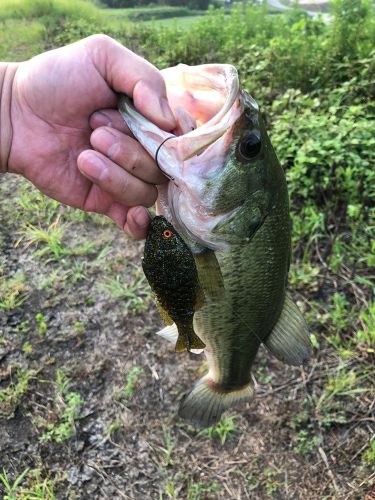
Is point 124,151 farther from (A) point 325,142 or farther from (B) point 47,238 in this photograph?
(A) point 325,142

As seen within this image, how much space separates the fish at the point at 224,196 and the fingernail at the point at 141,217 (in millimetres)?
57

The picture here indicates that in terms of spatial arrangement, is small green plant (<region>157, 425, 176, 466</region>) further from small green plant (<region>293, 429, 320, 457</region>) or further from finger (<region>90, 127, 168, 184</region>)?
finger (<region>90, 127, 168, 184</region>)

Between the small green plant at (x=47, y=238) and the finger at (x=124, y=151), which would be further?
the small green plant at (x=47, y=238)

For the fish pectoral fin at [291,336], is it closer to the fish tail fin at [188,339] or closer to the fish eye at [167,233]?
the fish tail fin at [188,339]

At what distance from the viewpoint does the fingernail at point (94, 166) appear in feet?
5.05

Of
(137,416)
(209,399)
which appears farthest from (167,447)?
(209,399)

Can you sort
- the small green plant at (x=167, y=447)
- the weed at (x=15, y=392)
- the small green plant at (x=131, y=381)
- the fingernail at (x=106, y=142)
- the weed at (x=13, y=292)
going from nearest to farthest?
the fingernail at (x=106, y=142) → the small green plant at (x=167, y=447) → the weed at (x=15, y=392) → the small green plant at (x=131, y=381) → the weed at (x=13, y=292)

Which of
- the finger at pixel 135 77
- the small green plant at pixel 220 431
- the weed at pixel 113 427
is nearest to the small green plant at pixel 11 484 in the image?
the weed at pixel 113 427

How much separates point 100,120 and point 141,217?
37 cm

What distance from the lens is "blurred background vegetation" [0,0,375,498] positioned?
2.92 metres

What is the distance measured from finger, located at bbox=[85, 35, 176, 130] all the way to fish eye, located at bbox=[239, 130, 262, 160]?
0.81 feet

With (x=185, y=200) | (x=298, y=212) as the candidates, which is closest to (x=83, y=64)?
(x=185, y=200)

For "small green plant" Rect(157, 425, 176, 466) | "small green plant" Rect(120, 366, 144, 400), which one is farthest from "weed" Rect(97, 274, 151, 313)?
"small green plant" Rect(157, 425, 176, 466)

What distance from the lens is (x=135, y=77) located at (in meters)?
1.49
